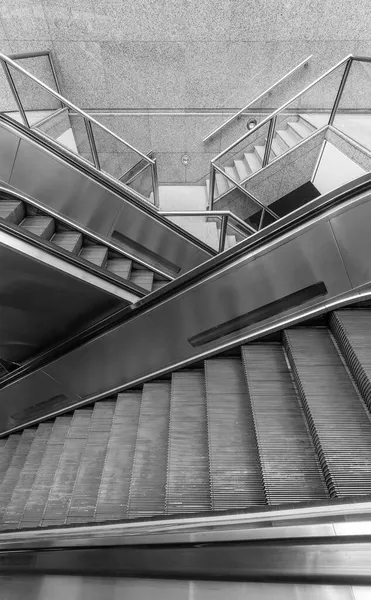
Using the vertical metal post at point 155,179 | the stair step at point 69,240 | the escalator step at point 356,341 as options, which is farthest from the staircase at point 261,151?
the escalator step at point 356,341

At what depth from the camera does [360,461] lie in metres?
1.50

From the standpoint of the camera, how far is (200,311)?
103 inches

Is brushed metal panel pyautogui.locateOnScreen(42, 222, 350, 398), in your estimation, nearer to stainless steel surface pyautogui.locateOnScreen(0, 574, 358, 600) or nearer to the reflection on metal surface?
the reflection on metal surface

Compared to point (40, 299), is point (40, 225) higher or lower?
higher

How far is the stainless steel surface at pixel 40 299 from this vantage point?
2758mm

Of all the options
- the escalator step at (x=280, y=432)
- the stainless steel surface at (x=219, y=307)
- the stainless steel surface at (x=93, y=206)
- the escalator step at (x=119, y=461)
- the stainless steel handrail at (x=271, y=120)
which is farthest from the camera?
the stainless steel handrail at (x=271, y=120)

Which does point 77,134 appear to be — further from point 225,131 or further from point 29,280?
point 29,280

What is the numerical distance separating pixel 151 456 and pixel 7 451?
3.05 meters

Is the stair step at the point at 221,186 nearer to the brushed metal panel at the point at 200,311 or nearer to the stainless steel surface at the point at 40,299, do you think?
the stainless steel surface at the point at 40,299

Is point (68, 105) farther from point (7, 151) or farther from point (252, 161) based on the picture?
point (252, 161)

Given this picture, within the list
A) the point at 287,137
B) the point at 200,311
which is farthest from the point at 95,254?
the point at 287,137

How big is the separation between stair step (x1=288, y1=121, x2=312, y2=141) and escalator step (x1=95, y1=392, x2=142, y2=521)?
4.16 m

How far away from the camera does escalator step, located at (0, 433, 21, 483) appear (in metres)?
4.01

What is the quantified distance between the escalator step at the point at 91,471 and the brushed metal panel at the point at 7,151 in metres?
2.78
